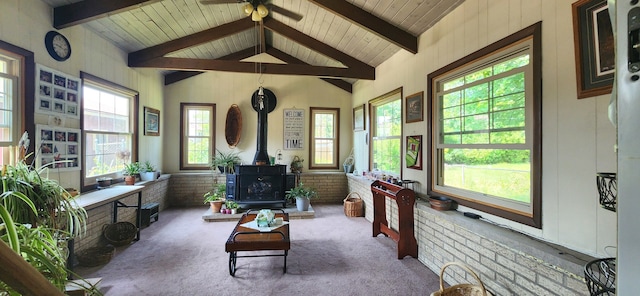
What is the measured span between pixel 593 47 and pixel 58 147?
4.81m

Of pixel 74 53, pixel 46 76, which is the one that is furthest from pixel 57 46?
pixel 46 76

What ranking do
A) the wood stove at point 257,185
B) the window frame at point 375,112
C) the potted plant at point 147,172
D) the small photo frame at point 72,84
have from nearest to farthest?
the small photo frame at point 72,84, the window frame at point 375,112, the potted plant at point 147,172, the wood stove at point 257,185

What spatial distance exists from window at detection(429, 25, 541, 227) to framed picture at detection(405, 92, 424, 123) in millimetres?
272

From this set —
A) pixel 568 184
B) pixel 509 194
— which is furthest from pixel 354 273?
pixel 568 184

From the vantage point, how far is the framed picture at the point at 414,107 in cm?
335

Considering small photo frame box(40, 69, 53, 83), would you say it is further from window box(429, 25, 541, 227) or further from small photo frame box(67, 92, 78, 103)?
window box(429, 25, 541, 227)

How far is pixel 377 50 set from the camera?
13.7 feet

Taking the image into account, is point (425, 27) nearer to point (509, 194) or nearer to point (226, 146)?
point (509, 194)

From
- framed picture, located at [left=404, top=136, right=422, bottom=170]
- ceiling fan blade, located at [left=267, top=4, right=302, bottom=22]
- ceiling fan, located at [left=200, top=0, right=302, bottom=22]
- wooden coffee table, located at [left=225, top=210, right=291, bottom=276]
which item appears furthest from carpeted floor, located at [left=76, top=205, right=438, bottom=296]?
ceiling fan blade, located at [left=267, top=4, right=302, bottom=22]

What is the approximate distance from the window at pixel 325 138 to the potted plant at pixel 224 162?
1777 mm

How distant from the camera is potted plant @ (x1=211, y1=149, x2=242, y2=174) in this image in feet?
18.0

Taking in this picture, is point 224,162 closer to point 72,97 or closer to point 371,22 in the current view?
point 72,97

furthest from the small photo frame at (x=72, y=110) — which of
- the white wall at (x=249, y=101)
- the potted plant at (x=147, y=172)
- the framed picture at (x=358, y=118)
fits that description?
the framed picture at (x=358, y=118)

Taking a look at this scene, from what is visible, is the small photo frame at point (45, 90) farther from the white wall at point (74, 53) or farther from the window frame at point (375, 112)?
the window frame at point (375, 112)
